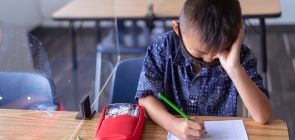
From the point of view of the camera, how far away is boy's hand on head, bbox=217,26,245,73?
3.42ft

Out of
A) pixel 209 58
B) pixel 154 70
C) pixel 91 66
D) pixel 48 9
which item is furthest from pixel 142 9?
pixel 209 58

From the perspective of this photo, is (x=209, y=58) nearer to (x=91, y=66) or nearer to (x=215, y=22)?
(x=215, y=22)

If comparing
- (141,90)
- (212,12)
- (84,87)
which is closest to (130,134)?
(141,90)

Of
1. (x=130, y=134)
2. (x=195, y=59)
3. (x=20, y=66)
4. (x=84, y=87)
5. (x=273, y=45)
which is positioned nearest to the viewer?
(x=130, y=134)

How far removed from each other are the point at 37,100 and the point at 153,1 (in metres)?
1.54

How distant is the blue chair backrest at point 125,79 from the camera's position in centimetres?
146

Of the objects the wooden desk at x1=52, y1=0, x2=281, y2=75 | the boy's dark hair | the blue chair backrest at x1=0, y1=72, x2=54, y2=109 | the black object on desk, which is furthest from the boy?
the wooden desk at x1=52, y1=0, x2=281, y2=75

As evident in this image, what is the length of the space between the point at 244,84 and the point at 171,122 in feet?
0.84

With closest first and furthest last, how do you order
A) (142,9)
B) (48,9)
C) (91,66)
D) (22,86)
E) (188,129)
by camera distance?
(188,129)
(22,86)
(48,9)
(91,66)
(142,9)

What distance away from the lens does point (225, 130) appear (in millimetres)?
989

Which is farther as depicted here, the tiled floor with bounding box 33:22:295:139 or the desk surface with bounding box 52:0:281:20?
the desk surface with bounding box 52:0:281:20

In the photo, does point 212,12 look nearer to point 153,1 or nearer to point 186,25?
point 186,25

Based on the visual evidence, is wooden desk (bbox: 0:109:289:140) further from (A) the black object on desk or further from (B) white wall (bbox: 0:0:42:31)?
(B) white wall (bbox: 0:0:42:31)

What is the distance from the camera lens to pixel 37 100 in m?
1.28
